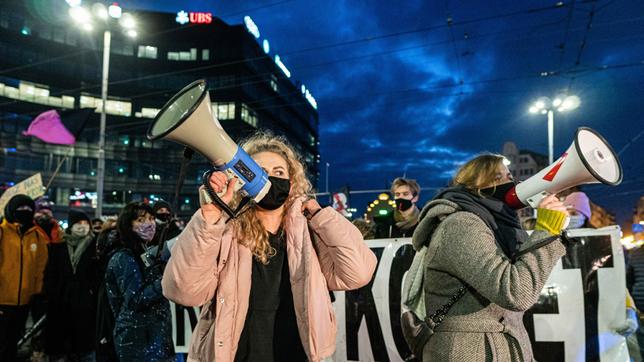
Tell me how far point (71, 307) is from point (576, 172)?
16.8 ft

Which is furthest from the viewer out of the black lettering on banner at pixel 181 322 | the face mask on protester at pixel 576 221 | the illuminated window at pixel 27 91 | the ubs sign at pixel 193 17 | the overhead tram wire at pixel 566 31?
the ubs sign at pixel 193 17

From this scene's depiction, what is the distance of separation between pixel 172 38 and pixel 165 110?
5861 centimetres

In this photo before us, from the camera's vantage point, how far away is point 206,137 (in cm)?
183

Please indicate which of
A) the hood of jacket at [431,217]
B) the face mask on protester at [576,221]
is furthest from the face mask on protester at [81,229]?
the face mask on protester at [576,221]

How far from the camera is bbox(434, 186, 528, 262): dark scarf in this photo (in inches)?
80.4

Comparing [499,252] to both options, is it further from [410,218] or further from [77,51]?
[77,51]

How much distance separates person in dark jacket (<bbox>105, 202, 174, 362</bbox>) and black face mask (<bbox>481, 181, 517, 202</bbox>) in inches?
90.8

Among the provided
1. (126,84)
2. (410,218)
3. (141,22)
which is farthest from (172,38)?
(410,218)

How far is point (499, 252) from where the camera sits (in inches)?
76.2

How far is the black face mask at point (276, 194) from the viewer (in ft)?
6.58

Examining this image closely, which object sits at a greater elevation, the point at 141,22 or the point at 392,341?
the point at 141,22

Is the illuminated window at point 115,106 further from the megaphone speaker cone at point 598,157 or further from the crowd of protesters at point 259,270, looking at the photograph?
the megaphone speaker cone at point 598,157

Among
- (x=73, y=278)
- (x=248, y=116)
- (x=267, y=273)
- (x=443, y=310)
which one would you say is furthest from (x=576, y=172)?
(x=248, y=116)

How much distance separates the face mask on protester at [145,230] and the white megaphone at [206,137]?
184cm
